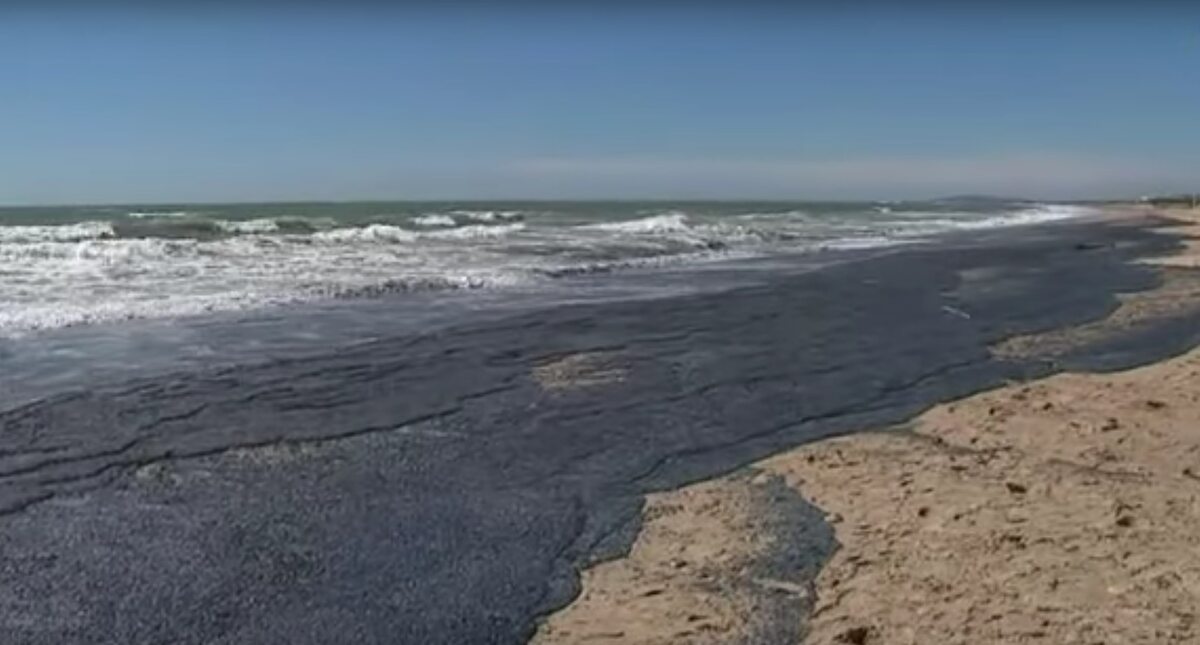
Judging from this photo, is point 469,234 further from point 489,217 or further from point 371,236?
point 489,217

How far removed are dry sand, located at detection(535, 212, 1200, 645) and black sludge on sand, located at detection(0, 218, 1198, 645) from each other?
0.24 meters

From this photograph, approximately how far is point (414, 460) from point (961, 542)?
3474mm

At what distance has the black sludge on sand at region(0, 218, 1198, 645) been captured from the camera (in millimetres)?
4672

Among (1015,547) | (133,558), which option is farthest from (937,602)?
(133,558)

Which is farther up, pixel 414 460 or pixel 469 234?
pixel 414 460

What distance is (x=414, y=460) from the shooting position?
7.14m

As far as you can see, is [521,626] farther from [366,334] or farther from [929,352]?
[366,334]

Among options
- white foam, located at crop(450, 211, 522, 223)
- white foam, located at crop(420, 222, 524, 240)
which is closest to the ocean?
white foam, located at crop(420, 222, 524, 240)

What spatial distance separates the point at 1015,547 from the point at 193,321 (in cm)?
1145

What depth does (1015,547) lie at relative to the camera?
4977mm

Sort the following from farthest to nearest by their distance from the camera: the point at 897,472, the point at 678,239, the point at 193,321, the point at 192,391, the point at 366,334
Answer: the point at 678,239, the point at 193,321, the point at 366,334, the point at 192,391, the point at 897,472

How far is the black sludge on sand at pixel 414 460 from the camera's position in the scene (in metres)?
4.67

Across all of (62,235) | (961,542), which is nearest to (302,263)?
(62,235)

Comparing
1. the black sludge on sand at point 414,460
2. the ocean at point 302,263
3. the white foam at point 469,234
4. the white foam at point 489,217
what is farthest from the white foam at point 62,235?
the black sludge on sand at point 414,460
